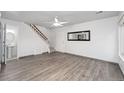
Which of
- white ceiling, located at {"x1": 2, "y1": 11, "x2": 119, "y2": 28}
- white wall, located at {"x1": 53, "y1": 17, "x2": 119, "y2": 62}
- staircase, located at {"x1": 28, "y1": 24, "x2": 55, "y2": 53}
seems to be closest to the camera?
white ceiling, located at {"x1": 2, "y1": 11, "x2": 119, "y2": 28}

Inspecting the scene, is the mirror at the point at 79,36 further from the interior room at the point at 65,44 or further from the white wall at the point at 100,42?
the white wall at the point at 100,42

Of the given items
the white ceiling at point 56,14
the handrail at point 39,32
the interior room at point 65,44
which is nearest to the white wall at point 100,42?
the interior room at point 65,44

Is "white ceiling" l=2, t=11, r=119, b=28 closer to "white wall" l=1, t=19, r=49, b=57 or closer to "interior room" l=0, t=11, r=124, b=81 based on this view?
"interior room" l=0, t=11, r=124, b=81

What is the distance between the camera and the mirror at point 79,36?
5119mm

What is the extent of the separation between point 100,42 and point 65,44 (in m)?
3.01

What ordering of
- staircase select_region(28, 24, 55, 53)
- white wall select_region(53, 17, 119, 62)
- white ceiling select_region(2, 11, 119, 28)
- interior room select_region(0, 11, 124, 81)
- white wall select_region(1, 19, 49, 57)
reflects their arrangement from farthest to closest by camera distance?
staircase select_region(28, 24, 55, 53) < white wall select_region(1, 19, 49, 57) < white wall select_region(53, 17, 119, 62) < white ceiling select_region(2, 11, 119, 28) < interior room select_region(0, 11, 124, 81)

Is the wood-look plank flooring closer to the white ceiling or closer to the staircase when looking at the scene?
the white ceiling

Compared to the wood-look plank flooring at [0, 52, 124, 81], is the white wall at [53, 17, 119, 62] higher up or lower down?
higher up

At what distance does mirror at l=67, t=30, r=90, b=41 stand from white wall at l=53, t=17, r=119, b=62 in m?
0.22

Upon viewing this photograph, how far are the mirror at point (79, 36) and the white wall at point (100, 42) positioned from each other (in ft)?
0.71

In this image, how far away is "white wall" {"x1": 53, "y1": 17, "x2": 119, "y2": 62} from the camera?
12.8 feet

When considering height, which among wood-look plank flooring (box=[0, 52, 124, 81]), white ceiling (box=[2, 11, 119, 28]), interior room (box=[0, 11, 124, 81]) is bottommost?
wood-look plank flooring (box=[0, 52, 124, 81])

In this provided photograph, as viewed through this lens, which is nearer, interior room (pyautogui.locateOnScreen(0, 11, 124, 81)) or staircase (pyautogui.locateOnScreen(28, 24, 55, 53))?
interior room (pyautogui.locateOnScreen(0, 11, 124, 81))

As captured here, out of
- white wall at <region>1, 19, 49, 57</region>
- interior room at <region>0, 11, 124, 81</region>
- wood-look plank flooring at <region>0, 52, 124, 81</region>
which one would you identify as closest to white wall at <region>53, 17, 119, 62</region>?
interior room at <region>0, 11, 124, 81</region>
